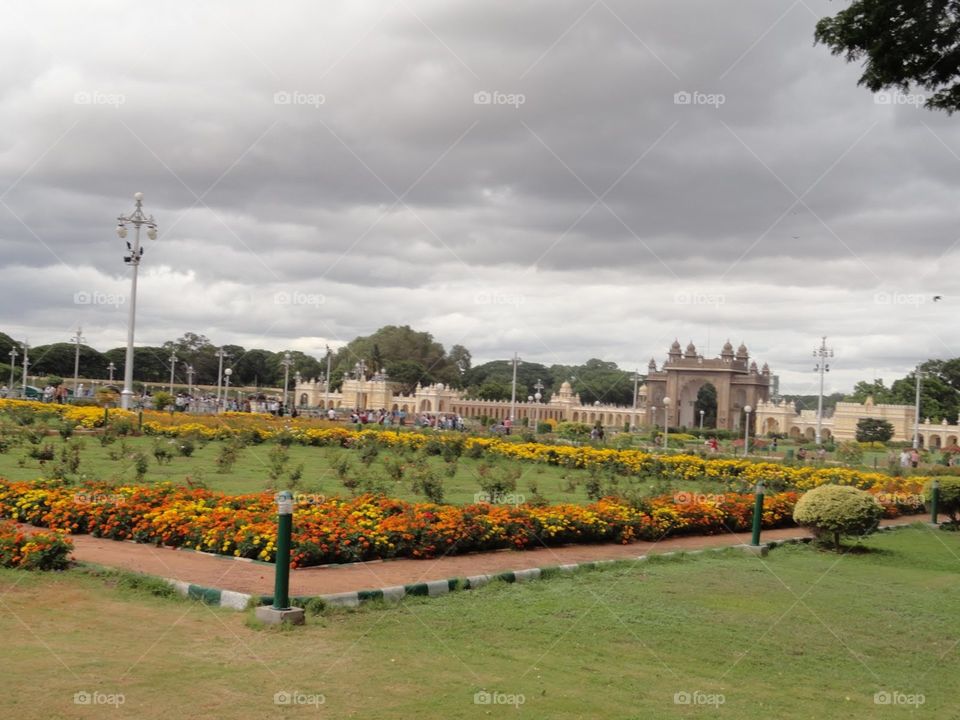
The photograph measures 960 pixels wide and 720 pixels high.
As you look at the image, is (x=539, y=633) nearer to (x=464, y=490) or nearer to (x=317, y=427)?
(x=464, y=490)

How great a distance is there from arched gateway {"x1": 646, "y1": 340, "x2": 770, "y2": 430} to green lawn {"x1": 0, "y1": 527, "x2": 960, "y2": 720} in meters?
67.2

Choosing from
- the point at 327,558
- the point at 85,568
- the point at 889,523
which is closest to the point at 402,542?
the point at 327,558

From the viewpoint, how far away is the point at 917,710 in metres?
5.18

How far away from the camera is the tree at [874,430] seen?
65.2 m

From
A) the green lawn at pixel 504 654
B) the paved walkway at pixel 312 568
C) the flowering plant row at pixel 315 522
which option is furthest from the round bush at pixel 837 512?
the green lawn at pixel 504 654

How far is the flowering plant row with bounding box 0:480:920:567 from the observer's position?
859 cm

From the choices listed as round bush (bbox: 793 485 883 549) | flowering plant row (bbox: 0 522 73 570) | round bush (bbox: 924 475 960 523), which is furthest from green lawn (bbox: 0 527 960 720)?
round bush (bbox: 924 475 960 523)

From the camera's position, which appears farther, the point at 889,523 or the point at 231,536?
the point at 889,523

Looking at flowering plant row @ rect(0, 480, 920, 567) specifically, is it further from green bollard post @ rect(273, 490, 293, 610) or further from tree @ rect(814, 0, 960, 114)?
tree @ rect(814, 0, 960, 114)

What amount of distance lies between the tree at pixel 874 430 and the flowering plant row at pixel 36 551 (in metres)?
64.1

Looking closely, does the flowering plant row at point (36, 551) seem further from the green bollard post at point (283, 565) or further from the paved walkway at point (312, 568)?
the green bollard post at point (283, 565)

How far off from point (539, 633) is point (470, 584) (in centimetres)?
156

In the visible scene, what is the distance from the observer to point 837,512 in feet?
38.1

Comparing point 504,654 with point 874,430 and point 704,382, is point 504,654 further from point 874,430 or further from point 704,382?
point 704,382
